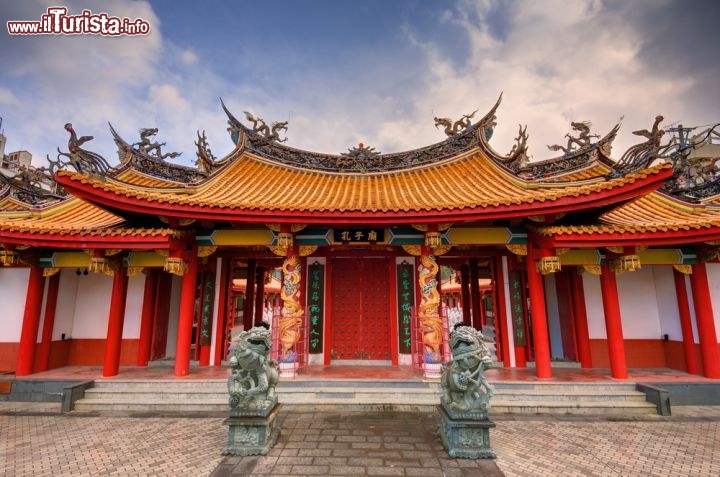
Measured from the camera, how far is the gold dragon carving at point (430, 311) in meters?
7.05

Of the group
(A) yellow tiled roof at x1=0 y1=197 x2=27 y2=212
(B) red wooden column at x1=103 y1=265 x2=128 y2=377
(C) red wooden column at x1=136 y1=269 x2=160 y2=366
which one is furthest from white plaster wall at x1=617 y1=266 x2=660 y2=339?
(A) yellow tiled roof at x1=0 y1=197 x2=27 y2=212

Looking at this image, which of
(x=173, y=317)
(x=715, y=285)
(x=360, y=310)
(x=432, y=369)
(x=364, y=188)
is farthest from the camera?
(x=364, y=188)

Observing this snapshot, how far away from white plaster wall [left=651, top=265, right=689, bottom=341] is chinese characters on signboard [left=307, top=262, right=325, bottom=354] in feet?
27.5

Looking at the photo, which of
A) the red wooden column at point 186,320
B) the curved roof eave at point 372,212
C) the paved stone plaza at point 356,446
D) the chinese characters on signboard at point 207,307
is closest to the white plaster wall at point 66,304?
the paved stone plaza at point 356,446

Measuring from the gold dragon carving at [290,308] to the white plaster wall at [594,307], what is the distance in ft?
23.5

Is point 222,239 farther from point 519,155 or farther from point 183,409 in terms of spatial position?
point 519,155

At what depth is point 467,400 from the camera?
450cm

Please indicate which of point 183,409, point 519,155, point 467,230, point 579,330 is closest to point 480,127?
point 519,155

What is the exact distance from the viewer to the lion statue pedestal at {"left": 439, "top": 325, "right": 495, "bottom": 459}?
14.2 feet

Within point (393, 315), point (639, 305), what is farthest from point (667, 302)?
point (393, 315)

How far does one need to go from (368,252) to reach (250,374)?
5.05 m

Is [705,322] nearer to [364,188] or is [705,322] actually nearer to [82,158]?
[364,188]

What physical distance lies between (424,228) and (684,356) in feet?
21.7

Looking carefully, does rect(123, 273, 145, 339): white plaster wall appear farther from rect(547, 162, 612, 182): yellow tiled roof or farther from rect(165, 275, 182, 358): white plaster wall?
rect(547, 162, 612, 182): yellow tiled roof
